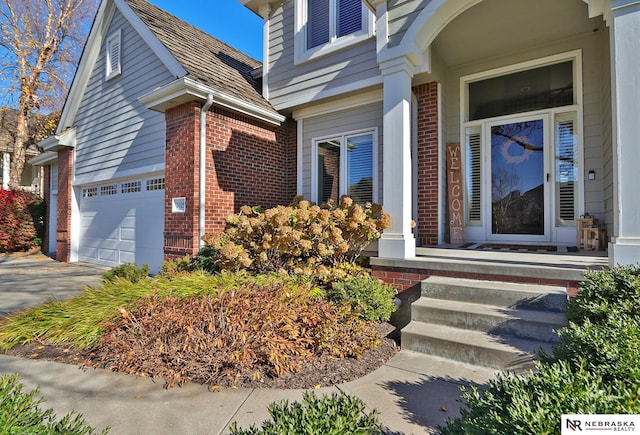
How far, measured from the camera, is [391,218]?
186 inches

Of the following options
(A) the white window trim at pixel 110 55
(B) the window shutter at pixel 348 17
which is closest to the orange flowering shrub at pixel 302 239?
(B) the window shutter at pixel 348 17

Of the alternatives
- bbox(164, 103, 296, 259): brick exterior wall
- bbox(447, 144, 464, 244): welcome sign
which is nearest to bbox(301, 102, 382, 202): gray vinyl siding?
bbox(164, 103, 296, 259): brick exterior wall

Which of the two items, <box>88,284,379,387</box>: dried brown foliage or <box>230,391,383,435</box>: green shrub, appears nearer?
<box>230,391,383,435</box>: green shrub

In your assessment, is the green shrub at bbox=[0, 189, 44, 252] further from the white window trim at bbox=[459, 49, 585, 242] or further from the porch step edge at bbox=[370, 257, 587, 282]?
the white window trim at bbox=[459, 49, 585, 242]

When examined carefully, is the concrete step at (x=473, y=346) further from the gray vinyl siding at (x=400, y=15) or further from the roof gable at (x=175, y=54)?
the roof gable at (x=175, y=54)

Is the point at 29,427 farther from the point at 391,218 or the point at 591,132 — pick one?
the point at 591,132

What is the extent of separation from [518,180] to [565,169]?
27.2 inches

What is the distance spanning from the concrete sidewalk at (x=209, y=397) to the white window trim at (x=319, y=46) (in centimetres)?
553

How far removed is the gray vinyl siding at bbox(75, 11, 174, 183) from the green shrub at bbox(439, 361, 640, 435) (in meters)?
7.54

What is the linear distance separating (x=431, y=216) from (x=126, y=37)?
8.68 m

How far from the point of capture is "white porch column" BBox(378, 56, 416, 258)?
15.3 feet

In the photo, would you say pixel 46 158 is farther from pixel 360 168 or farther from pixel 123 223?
pixel 360 168

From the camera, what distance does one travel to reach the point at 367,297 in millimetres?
4086

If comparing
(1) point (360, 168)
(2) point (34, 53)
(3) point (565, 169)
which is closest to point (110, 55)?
(1) point (360, 168)
